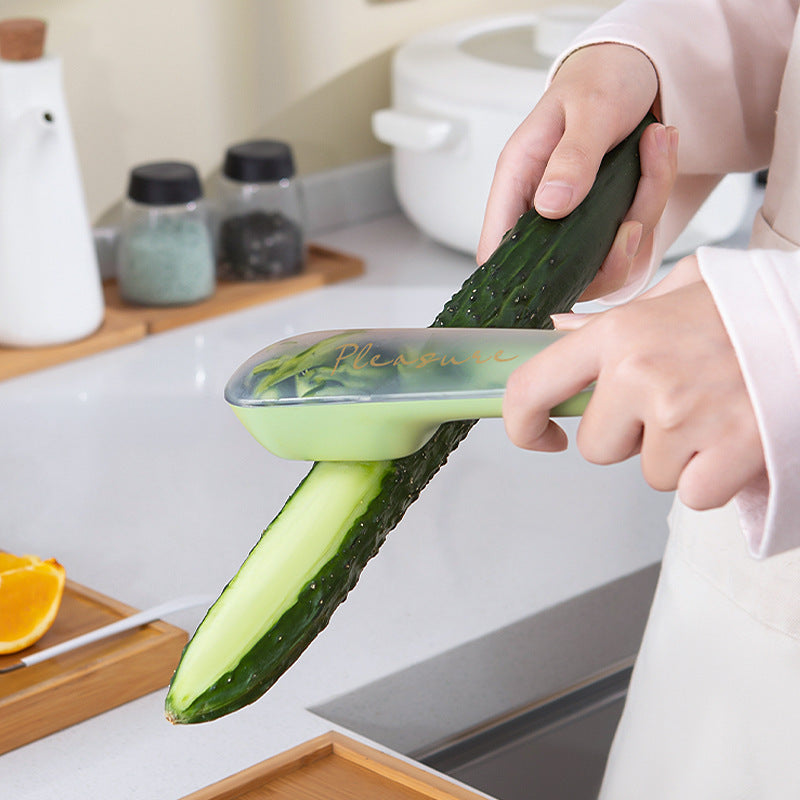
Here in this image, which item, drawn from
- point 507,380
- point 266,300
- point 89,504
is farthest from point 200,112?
point 507,380

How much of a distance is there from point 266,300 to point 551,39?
40 centimetres

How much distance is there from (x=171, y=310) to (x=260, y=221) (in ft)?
0.46

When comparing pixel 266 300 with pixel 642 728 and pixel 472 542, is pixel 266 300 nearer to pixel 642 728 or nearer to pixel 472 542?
pixel 472 542

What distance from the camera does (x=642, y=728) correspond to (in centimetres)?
70

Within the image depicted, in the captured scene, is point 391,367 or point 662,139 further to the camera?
point 662,139

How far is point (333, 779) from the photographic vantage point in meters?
0.62

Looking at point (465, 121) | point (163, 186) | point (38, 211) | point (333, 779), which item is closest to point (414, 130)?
point (465, 121)

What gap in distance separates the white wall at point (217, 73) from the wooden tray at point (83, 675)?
0.64 m

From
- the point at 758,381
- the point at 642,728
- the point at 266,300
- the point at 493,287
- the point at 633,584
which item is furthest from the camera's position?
the point at 266,300

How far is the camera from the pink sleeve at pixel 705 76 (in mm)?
651

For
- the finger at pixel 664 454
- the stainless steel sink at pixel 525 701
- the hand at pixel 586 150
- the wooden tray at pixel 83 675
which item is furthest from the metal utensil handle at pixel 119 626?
the finger at pixel 664 454

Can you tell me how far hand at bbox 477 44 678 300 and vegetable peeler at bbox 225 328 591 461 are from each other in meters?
0.14

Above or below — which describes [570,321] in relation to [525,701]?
above

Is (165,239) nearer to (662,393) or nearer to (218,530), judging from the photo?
(218,530)
